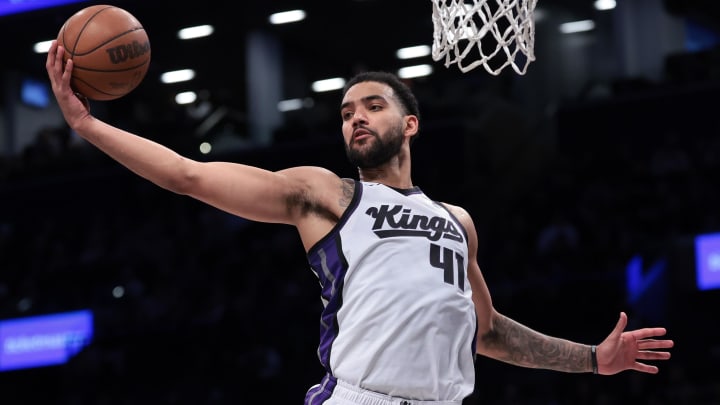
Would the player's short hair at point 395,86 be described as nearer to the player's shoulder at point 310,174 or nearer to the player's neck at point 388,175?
the player's neck at point 388,175

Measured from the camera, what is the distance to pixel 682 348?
38.8ft

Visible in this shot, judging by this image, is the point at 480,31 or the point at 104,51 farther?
the point at 480,31

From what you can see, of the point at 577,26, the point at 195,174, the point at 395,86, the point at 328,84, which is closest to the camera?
the point at 195,174

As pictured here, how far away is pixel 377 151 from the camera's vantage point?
4.58 meters

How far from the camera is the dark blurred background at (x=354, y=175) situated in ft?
38.7

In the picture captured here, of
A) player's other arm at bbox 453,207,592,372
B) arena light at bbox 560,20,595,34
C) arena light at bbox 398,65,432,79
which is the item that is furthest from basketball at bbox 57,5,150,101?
arena light at bbox 398,65,432,79

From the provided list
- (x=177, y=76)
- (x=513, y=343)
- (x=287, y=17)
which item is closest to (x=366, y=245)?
(x=513, y=343)

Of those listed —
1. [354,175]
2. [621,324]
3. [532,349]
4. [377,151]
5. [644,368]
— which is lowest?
[354,175]

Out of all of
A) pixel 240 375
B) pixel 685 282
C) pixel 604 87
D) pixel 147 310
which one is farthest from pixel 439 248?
pixel 604 87

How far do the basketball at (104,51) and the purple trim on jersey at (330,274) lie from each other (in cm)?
101

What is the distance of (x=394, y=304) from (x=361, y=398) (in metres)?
0.37

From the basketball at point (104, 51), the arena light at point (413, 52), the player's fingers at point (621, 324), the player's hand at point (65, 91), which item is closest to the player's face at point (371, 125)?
the basketball at point (104, 51)

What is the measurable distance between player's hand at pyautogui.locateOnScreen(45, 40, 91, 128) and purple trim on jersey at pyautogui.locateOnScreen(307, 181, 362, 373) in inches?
39.8

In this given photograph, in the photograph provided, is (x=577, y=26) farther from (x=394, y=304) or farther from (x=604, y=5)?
(x=394, y=304)
